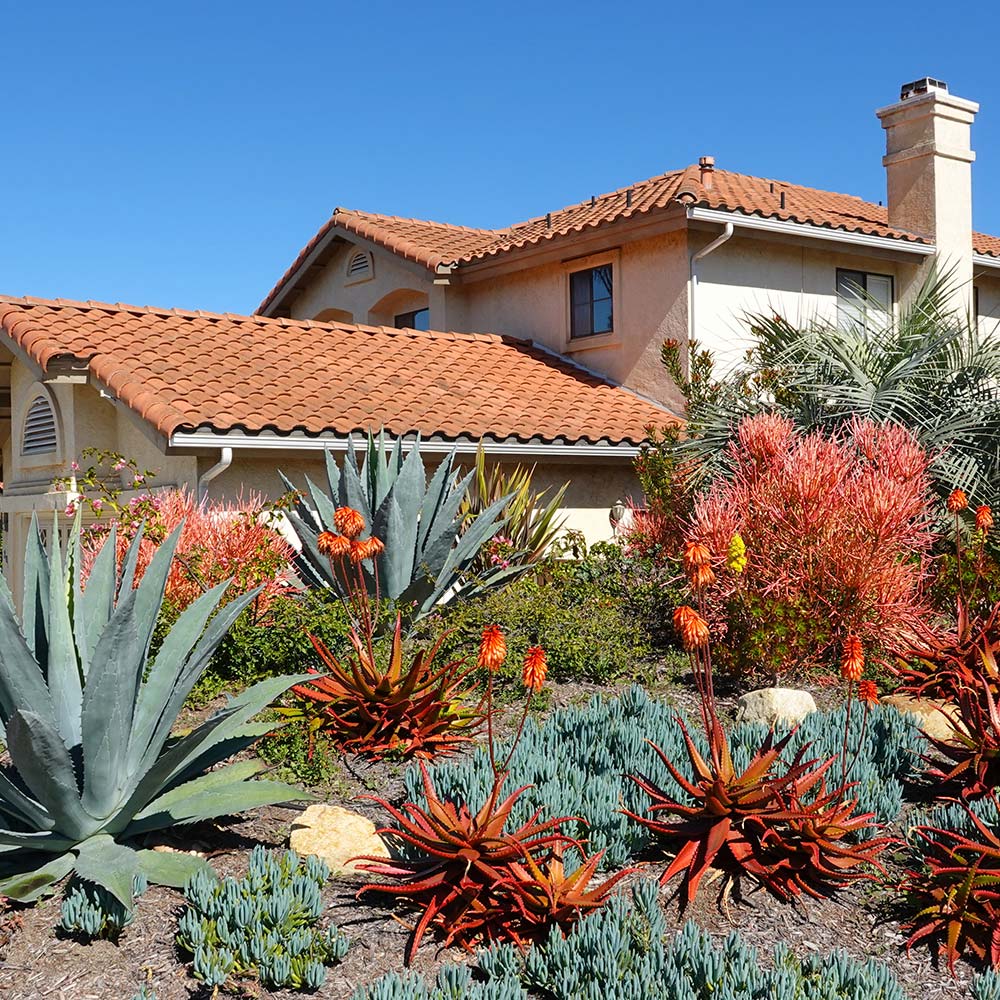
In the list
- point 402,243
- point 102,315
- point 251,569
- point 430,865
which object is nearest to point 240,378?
point 102,315

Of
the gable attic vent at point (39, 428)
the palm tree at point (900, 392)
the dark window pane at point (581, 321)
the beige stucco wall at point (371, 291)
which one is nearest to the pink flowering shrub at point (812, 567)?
the palm tree at point (900, 392)

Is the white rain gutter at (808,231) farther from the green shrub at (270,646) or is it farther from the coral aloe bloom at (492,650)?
the coral aloe bloom at (492,650)

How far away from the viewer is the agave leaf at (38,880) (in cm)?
473

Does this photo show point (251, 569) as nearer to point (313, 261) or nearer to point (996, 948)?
point (996, 948)

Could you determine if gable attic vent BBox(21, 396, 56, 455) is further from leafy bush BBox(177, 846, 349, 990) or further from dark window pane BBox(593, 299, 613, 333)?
leafy bush BBox(177, 846, 349, 990)

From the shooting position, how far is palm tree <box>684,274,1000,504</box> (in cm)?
1153

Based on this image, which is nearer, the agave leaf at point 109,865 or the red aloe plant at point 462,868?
the agave leaf at point 109,865

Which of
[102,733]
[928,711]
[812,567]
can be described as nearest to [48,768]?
[102,733]

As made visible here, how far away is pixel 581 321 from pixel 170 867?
13.3 meters

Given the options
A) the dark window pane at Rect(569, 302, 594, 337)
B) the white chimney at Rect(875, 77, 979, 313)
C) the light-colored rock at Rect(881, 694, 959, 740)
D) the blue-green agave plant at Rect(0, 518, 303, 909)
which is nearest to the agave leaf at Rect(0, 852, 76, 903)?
the blue-green agave plant at Rect(0, 518, 303, 909)

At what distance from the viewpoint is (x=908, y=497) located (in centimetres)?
944

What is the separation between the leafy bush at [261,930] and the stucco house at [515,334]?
21.5ft

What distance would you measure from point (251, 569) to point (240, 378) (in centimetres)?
455

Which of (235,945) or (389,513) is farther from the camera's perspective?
(389,513)
